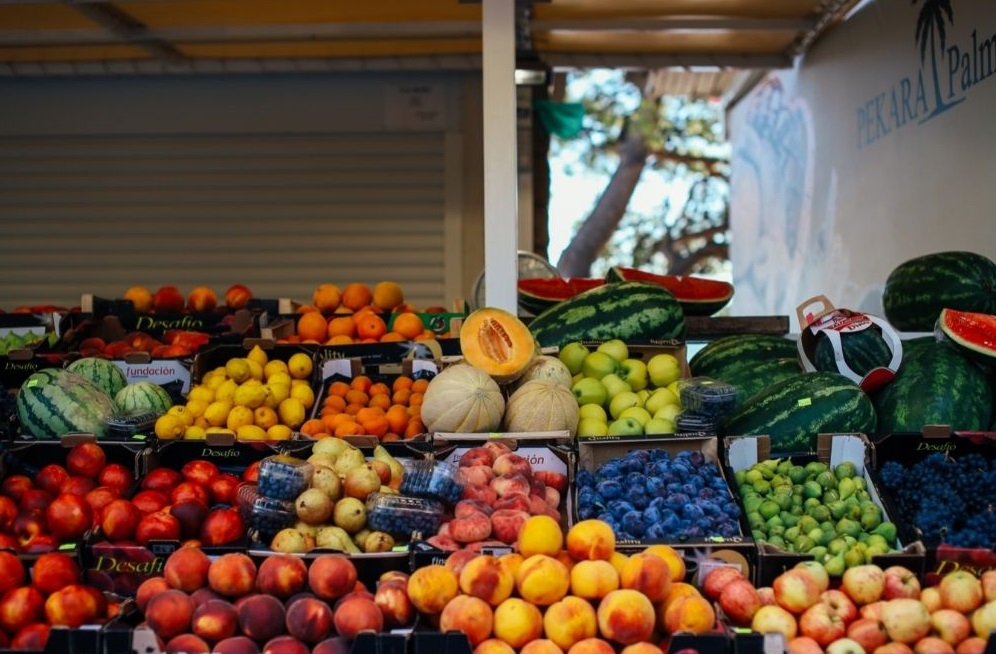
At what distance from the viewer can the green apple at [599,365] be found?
4.12 metres

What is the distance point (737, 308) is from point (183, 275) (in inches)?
241

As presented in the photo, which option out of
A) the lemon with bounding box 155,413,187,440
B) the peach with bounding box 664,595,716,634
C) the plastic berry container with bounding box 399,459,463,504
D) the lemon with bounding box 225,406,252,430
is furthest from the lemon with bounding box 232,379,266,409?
the peach with bounding box 664,595,716,634

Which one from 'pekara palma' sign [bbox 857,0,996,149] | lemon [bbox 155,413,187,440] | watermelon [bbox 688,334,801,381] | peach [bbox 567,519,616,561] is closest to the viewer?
peach [bbox 567,519,616,561]

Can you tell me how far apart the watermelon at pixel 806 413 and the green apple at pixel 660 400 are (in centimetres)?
22

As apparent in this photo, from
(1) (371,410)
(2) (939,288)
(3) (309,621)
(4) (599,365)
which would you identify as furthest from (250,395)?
(2) (939,288)

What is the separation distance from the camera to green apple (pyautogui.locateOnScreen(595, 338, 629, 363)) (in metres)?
4.19

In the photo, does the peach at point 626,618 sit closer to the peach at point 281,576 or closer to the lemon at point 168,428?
the peach at point 281,576

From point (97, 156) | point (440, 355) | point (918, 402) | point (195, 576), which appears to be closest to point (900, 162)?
point (918, 402)

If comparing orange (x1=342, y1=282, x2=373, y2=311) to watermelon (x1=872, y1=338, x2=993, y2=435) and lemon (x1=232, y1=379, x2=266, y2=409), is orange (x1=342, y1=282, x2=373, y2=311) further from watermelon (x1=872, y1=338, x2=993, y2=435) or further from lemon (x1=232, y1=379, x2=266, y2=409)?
watermelon (x1=872, y1=338, x2=993, y2=435)

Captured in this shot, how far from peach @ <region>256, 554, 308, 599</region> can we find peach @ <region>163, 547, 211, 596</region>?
142 mm

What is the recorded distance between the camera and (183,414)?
12.5 feet

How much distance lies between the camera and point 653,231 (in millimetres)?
15625

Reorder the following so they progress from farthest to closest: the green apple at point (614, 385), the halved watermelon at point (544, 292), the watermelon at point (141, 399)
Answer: the halved watermelon at point (544, 292) → the green apple at point (614, 385) → the watermelon at point (141, 399)

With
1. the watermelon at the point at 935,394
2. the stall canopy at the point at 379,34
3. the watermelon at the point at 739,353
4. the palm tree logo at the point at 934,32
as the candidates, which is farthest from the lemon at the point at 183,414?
the palm tree logo at the point at 934,32
